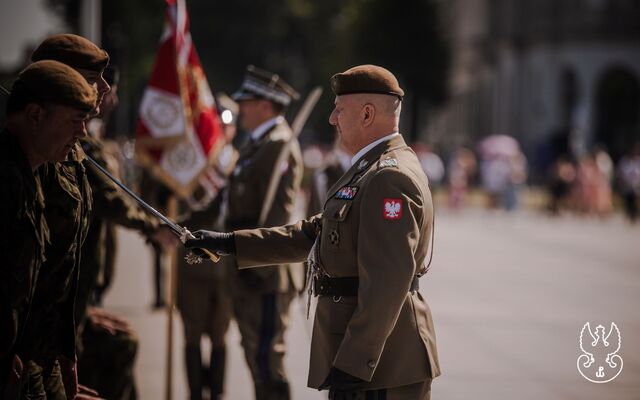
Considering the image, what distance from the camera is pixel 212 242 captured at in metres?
4.48

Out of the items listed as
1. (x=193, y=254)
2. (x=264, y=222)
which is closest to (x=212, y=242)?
(x=193, y=254)

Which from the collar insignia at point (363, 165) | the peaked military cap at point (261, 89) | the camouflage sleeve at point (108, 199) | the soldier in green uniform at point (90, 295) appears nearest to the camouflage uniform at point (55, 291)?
the collar insignia at point (363, 165)

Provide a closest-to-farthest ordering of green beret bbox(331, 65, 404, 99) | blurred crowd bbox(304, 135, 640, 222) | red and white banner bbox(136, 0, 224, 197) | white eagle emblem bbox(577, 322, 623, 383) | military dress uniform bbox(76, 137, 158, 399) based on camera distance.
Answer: green beret bbox(331, 65, 404, 99) → military dress uniform bbox(76, 137, 158, 399) → red and white banner bbox(136, 0, 224, 197) → white eagle emblem bbox(577, 322, 623, 383) → blurred crowd bbox(304, 135, 640, 222)

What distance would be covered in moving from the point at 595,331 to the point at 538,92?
54.8m

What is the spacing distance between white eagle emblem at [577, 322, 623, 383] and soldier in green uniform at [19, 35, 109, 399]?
18.9 ft

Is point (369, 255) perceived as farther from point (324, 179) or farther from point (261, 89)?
point (324, 179)

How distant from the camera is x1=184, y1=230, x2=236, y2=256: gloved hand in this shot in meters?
4.43

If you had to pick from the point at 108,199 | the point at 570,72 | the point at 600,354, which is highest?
the point at 570,72

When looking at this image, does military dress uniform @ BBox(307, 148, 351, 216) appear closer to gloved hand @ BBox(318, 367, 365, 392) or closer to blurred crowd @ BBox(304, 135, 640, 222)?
gloved hand @ BBox(318, 367, 365, 392)

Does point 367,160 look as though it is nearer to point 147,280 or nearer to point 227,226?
point 227,226

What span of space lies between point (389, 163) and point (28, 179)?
4.75 ft

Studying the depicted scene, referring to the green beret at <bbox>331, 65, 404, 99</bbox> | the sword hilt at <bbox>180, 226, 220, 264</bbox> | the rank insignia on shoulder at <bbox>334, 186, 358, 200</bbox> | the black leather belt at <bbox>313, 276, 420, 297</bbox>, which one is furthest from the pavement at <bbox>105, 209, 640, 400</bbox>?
the green beret at <bbox>331, 65, 404, 99</bbox>

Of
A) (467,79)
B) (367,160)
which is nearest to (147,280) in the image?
(367,160)

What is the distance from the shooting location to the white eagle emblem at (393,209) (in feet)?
13.4
